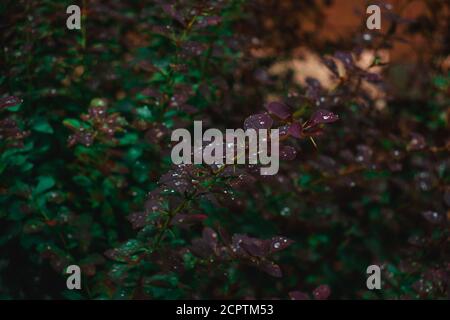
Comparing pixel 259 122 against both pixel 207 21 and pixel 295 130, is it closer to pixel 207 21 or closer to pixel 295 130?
pixel 295 130

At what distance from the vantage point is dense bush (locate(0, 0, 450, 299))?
1.31m

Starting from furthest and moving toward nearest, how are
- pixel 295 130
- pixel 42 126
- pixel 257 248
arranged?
pixel 42 126 → pixel 257 248 → pixel 295 130

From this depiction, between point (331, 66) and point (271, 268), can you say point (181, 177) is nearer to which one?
point (271, 268)

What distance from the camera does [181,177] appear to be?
1.13 m

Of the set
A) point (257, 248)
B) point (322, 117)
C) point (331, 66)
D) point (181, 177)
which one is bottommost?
point (257, 248)

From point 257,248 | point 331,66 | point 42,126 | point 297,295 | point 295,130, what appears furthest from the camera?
point 331,66

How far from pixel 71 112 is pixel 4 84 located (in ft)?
0.83

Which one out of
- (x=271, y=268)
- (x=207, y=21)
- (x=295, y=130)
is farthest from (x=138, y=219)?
(x=207, y=21)

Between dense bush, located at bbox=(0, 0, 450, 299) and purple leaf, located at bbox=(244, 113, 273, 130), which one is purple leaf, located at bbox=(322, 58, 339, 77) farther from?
purple leaf, located at bbox=(244, 113, 273, 130)

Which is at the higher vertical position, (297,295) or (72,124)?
(72,124)

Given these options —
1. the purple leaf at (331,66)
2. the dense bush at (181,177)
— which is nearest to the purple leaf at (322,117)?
the dense bush at (181,177)

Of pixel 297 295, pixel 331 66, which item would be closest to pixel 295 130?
pixel 297 295

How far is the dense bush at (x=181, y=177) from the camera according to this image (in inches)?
51.4

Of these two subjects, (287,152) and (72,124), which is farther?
(72,124)
